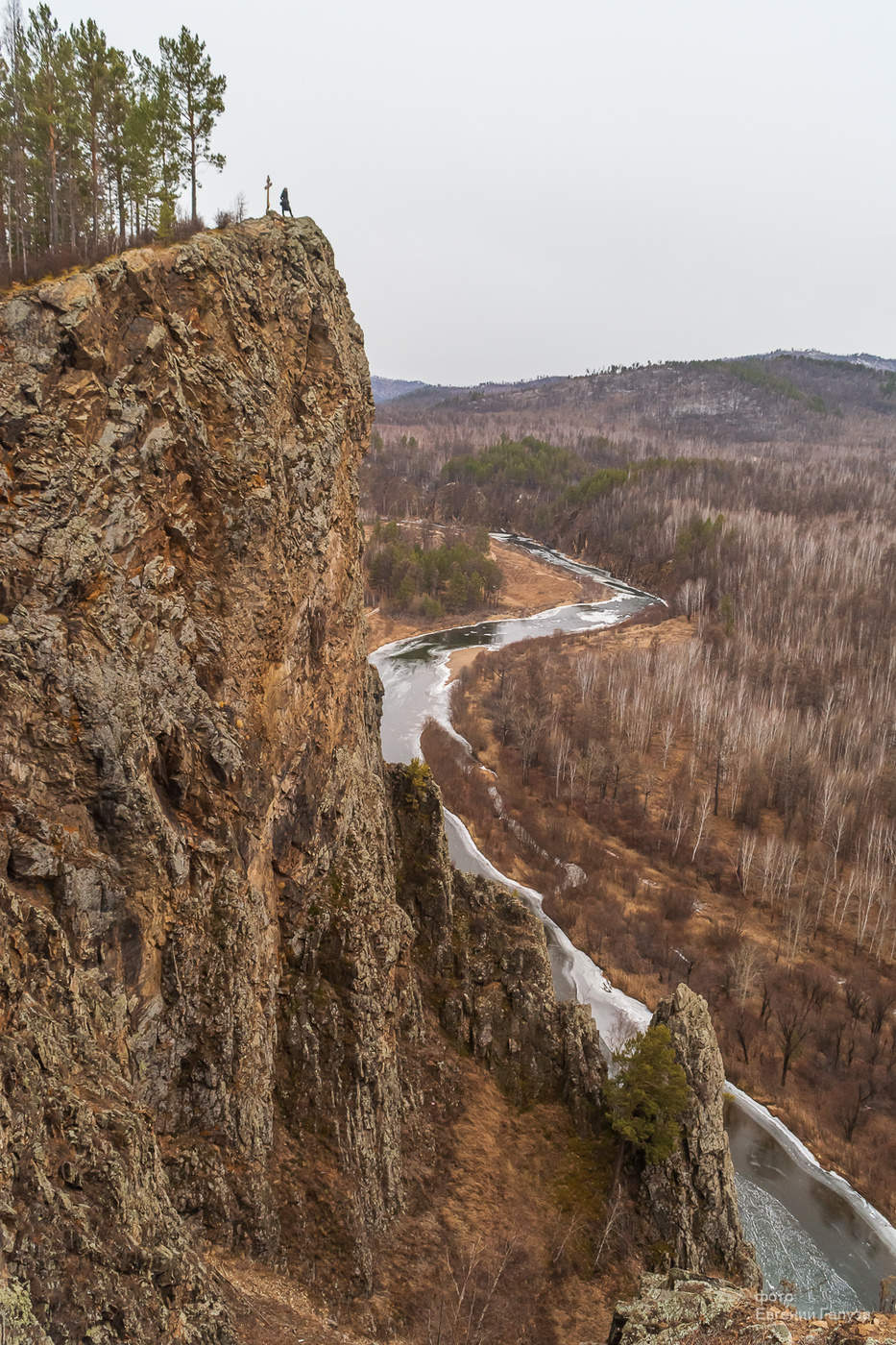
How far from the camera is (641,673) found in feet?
224

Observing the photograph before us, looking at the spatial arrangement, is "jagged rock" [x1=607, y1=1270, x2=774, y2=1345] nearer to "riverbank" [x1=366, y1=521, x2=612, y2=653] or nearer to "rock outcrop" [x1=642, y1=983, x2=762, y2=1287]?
"rock outcrop" [x1=642, y1=983, x2=762, y2=1287]

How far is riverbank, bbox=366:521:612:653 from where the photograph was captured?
294 ft

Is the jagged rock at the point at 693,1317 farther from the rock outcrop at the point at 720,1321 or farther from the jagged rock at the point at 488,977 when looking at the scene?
the jagged rock at the point at 488,977

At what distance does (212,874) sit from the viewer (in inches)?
511

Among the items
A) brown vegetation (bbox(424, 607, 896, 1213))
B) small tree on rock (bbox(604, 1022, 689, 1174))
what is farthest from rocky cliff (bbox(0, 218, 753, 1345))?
brown vegetation (bbox(424, 607, 896, 1213))

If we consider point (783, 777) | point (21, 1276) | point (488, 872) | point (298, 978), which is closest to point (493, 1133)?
point (298, 978)

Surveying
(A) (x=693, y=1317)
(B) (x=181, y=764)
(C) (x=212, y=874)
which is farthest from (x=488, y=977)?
(B) (x=181, y=764)

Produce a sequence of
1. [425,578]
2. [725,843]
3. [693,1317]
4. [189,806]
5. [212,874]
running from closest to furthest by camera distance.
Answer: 1. [693,1317]
2. [189,806]
3. [212,874]
4. [725,843]
5. [425,578]

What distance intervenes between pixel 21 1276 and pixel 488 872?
36303 mm

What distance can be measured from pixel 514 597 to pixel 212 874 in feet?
312

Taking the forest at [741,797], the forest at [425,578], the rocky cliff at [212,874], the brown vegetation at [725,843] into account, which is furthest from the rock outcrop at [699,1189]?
the forest at [425,578]

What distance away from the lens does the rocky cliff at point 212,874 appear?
905cm

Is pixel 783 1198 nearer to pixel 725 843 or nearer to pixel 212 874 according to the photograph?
pixel 725 843

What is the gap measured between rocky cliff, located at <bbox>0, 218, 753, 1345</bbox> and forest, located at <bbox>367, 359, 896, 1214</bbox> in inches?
643
